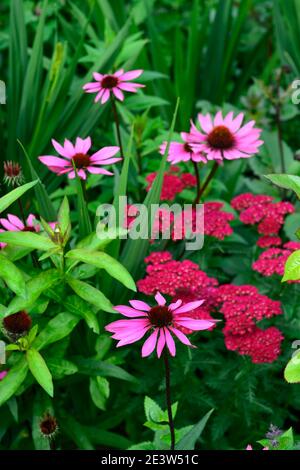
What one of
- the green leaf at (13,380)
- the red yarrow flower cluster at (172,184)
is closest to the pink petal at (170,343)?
the green leaf at (13,380)

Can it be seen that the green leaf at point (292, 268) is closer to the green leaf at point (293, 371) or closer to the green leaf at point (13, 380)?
the green leaf at point (293, 371)

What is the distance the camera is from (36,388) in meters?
1.74

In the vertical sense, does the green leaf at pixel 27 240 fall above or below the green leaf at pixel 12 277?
above

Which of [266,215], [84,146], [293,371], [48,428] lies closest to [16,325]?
[48,428]

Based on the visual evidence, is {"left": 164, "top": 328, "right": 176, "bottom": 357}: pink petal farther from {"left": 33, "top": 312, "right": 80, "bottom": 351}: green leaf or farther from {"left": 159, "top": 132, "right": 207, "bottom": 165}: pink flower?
{"left": 159, "top": 132, "right": 207, "bottom": 165}: pink flower

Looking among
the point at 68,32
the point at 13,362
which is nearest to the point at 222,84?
the point at 68,32

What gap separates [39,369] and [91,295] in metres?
0.17

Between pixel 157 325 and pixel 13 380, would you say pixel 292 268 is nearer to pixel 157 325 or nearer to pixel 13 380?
Answer: pixel 157 325

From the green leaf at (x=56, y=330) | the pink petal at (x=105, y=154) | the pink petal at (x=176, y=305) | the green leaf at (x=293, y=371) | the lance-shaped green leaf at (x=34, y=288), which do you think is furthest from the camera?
the pink petal at (x=105, y=154)

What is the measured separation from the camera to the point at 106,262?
4.65 ft

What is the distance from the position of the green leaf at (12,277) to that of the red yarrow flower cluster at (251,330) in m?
0.44

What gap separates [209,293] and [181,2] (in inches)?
79.2

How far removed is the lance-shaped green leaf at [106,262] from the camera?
1.38 m
